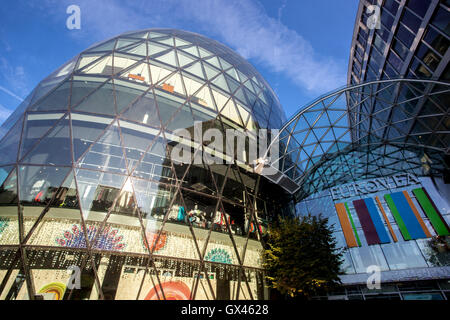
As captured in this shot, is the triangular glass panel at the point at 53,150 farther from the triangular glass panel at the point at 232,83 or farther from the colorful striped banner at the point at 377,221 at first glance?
the colorful striped banner at the point at 377,221

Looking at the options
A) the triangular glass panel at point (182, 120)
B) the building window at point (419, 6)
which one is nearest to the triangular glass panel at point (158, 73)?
the triangular glass panel at point (182, 120)

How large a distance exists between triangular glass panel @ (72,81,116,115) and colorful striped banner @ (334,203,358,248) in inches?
743

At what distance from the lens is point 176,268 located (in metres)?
9.38

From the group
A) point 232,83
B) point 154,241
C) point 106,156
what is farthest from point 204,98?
point 154,241

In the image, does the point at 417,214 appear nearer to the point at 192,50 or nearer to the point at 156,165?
the point at 156,165

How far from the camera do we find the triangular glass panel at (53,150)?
9383mm

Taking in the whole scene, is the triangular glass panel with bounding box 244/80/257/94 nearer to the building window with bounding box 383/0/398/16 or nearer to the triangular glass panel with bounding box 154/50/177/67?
the triangular glass panel with bounding box 154/50/177/67

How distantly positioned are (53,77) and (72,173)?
30.2 ft

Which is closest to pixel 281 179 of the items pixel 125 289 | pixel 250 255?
pixel 250 255

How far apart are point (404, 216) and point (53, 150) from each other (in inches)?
898

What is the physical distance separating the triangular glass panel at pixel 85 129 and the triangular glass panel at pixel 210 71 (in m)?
8.53

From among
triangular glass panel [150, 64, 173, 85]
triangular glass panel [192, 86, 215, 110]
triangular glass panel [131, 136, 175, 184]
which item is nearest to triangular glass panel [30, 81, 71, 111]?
triangular glass panel [150, 64, 173, 85]

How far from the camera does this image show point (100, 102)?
38.9ft

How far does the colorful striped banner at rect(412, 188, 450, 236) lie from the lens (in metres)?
14.0
